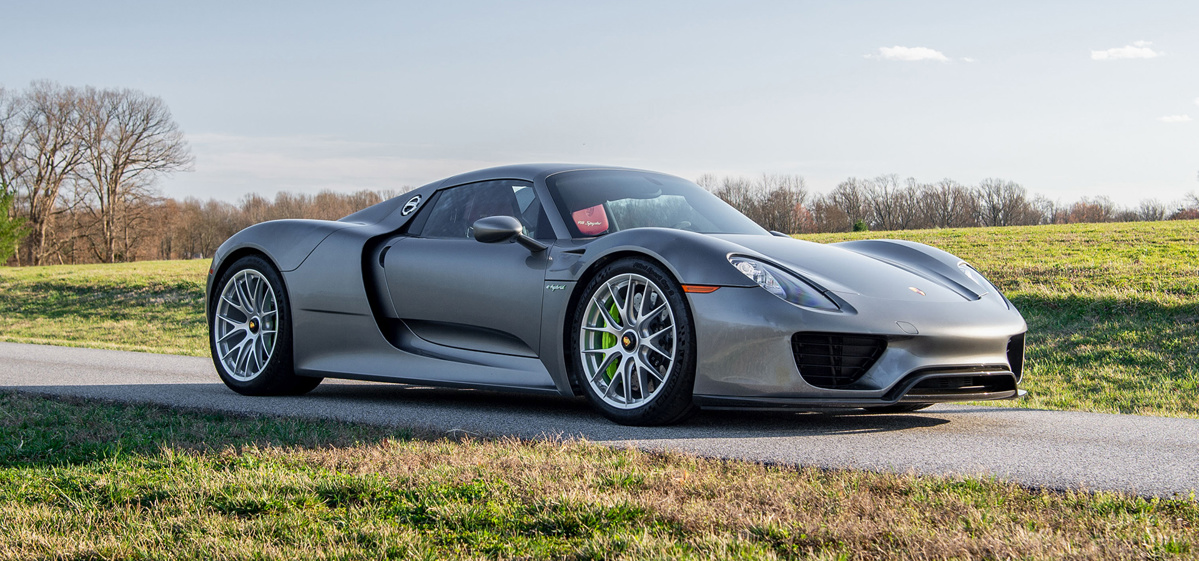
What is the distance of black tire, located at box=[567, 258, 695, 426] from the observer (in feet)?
14.1

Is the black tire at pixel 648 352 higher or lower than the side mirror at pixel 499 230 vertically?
lower

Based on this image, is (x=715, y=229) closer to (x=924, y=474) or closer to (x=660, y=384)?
(x=660, y=384)

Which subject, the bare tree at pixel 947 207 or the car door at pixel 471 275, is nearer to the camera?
the car door at pixel 471 275

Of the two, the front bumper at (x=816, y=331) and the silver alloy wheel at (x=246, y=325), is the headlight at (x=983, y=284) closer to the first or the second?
the front bumper at (x=816, y=331)

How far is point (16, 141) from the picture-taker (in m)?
54.0

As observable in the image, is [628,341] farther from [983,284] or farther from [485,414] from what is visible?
[983,284]

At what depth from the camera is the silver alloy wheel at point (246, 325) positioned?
20.0ft

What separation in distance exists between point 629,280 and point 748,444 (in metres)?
1.00

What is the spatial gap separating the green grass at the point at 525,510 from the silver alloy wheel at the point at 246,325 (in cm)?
234

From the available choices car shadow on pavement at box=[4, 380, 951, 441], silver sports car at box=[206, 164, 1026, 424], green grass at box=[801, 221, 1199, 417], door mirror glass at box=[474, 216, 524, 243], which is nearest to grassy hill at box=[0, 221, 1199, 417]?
green grass at box=[801, 221, 1199, 417]

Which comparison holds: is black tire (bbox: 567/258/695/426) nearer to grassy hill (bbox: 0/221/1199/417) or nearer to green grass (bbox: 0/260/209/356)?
grassy hill (bbox: 0/221/1199/417)

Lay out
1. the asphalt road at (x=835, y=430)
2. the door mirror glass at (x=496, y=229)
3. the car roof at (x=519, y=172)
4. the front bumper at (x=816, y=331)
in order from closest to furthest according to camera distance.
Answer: the asphalt road at (x=835, y=430), the front bumper at (x=816, y=331), the door mirror glass at (x=496, y=229), the car roof at (x=519, y=172)

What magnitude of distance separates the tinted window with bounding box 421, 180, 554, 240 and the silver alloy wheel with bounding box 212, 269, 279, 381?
1218 mm

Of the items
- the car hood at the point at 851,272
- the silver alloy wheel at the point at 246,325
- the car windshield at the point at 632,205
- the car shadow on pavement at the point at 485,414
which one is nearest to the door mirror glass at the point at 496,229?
the car windshield at the point at 632,205
